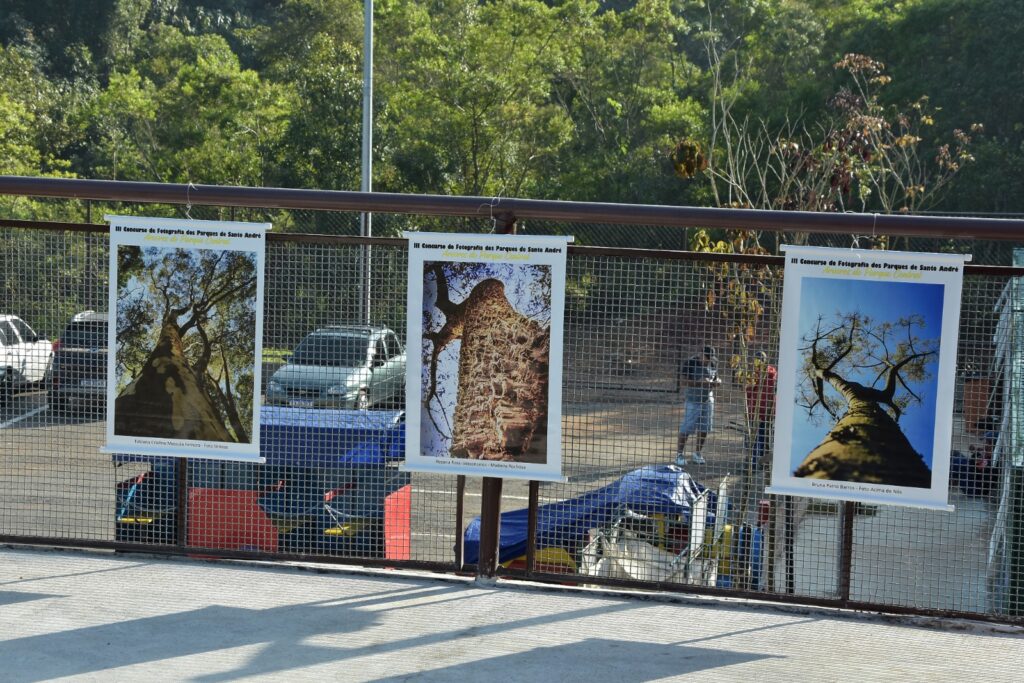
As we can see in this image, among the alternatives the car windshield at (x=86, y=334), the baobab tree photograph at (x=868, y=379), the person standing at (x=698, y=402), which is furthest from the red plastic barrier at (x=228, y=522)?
the baobab tree photograph at (x=868, y=379)

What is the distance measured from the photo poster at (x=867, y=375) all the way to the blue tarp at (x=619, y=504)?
1.79ft

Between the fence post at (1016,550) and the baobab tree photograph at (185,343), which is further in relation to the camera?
the baobab tree photograph at (185,343)

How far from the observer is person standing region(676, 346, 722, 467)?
491cm

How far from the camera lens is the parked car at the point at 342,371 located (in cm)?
511

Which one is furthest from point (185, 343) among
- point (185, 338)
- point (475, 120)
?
point (475, 120)

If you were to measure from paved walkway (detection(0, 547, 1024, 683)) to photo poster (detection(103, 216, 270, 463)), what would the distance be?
0.66 meters

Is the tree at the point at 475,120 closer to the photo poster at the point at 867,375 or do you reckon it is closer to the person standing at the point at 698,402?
the person standing at the point at 698,402

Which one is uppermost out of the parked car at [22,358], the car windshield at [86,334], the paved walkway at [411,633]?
the car windshield at [86,334]

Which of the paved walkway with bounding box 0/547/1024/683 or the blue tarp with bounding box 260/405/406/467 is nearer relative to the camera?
the paved walkway with bounding box 0/547/1024/683

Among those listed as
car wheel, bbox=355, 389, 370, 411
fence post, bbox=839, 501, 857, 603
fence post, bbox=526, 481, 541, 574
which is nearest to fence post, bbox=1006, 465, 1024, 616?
fence post, bbox=839, 501, 857, 603

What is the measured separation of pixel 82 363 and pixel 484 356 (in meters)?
2.04

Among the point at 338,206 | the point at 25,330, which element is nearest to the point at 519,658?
the point at 338,206

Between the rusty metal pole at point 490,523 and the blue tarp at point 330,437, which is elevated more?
the blue tarp at point 330,437

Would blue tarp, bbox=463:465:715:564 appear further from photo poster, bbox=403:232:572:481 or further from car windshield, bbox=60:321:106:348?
car windshield, bbox=60:321:106:348
